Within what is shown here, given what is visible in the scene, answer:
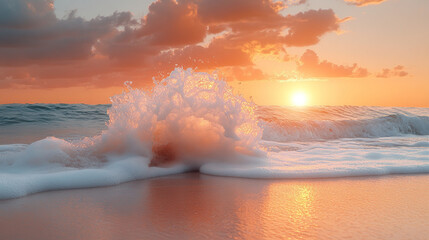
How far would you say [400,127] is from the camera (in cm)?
1395

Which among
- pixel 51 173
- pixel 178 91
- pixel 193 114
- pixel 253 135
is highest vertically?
pixel 178 91

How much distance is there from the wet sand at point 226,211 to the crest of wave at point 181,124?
1.01m

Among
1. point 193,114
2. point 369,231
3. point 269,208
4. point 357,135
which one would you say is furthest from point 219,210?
point 357,135

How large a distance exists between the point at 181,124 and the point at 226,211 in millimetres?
2457

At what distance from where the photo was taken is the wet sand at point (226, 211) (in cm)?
220

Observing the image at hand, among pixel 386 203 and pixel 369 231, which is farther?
pixel 386 203

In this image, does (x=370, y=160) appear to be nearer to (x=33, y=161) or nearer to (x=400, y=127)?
(x=33, y=161)

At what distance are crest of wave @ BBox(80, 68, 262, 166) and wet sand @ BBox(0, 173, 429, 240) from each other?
1.01 meters

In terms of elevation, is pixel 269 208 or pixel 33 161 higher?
pixel 33 161

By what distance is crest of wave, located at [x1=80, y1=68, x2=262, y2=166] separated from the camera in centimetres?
487

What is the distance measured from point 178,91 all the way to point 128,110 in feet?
2.48

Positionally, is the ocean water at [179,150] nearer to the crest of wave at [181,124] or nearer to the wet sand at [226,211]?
the crest of wave at [181,124]

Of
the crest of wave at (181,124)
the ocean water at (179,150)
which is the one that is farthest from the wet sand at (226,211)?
the crest of wave at (181,124)

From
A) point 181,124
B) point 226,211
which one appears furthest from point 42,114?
point 226,211
